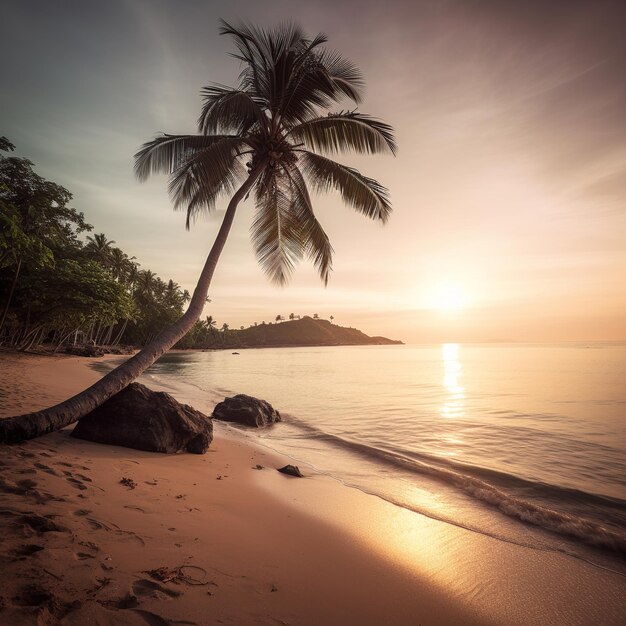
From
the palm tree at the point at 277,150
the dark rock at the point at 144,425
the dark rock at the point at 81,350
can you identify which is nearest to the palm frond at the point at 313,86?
the palm tree at the point at 277,150

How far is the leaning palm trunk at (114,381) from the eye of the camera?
4.74m

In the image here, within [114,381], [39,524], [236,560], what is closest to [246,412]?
[114,381]

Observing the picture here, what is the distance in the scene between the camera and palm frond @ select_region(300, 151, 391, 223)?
829 cm

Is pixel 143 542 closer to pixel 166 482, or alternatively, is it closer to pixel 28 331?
pixel 166 482

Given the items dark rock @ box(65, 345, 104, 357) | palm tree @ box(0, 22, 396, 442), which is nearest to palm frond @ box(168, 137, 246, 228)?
palm tree @ box(0, 22, 396, 442)

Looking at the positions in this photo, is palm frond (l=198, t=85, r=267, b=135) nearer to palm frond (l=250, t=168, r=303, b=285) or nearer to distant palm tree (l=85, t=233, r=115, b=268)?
palm frond (l=250, t=168, r=303, b=285)

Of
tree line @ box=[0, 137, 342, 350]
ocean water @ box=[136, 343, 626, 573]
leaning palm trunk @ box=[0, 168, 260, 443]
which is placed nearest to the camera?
leaning palm trunk @ box=[0, 168, 260, 443]

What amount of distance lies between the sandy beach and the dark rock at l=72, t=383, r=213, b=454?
2.17 ft

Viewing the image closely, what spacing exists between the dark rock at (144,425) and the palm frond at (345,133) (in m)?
7.02

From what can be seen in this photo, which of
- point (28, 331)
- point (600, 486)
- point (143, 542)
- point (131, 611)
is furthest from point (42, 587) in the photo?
point (28, 331)

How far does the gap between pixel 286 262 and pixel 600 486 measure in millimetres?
8689

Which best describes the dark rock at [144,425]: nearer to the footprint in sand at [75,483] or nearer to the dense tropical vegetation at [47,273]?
the footprint in sand at [75,483]

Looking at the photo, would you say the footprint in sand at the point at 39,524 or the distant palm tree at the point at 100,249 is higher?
the distant palm tree at the point at 100,249

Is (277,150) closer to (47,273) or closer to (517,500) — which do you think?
(517,500)
